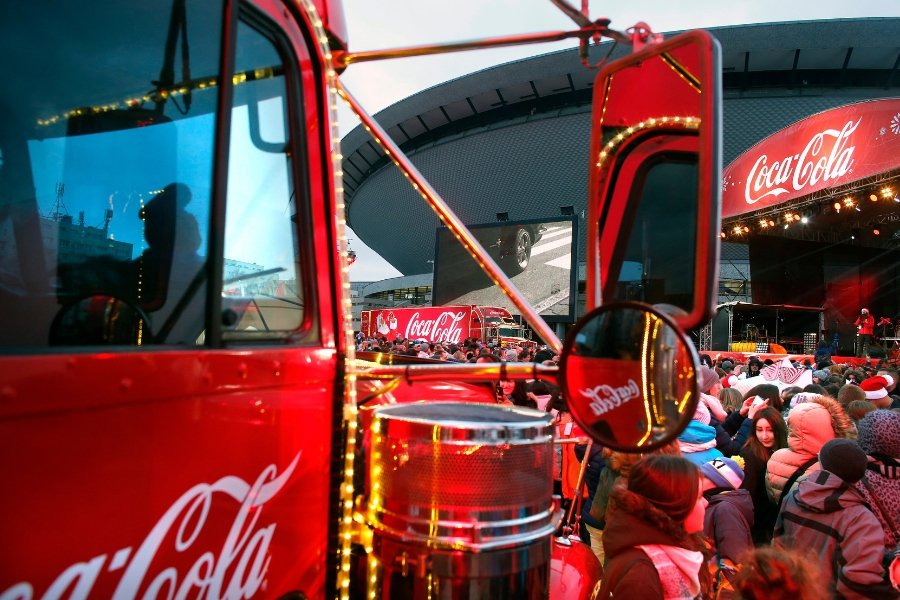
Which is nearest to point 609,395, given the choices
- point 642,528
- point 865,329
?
point 642,528

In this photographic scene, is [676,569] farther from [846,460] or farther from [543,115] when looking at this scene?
[543,115]

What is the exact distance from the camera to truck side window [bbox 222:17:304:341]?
1.44 meters

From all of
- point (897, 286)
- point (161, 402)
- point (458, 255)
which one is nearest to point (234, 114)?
point (161, 402)

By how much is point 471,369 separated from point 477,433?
23 centimetres

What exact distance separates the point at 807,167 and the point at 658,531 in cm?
1675

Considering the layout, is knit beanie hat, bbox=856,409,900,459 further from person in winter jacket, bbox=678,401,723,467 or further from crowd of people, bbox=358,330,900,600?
person in winter jacket, bbox=678,401,723,467

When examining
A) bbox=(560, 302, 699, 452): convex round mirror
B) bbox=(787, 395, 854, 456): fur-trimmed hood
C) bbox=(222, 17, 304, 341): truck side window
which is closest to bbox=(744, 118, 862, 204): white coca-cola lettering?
bbox=(787, 395, 854, 456): fur-trimmed hood

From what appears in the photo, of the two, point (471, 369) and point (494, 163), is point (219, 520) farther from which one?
point (494, 163)

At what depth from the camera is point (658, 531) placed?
2.41m

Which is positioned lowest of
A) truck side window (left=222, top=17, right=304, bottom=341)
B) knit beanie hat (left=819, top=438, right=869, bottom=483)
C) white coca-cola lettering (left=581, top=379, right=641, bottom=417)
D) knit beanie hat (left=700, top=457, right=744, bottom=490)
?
knit beanie hat (left=700, top=457, right=744, bottom=490)

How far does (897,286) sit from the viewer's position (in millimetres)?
29500

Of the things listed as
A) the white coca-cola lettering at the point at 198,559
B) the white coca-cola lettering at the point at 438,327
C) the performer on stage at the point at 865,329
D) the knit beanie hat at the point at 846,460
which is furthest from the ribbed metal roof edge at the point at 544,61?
the white coca-cola lettering at the point at 198,559

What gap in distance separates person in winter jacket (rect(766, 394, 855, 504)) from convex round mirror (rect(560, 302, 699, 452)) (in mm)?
3088

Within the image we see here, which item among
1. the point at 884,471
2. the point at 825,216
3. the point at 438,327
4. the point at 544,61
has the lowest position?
the point at 884,471
